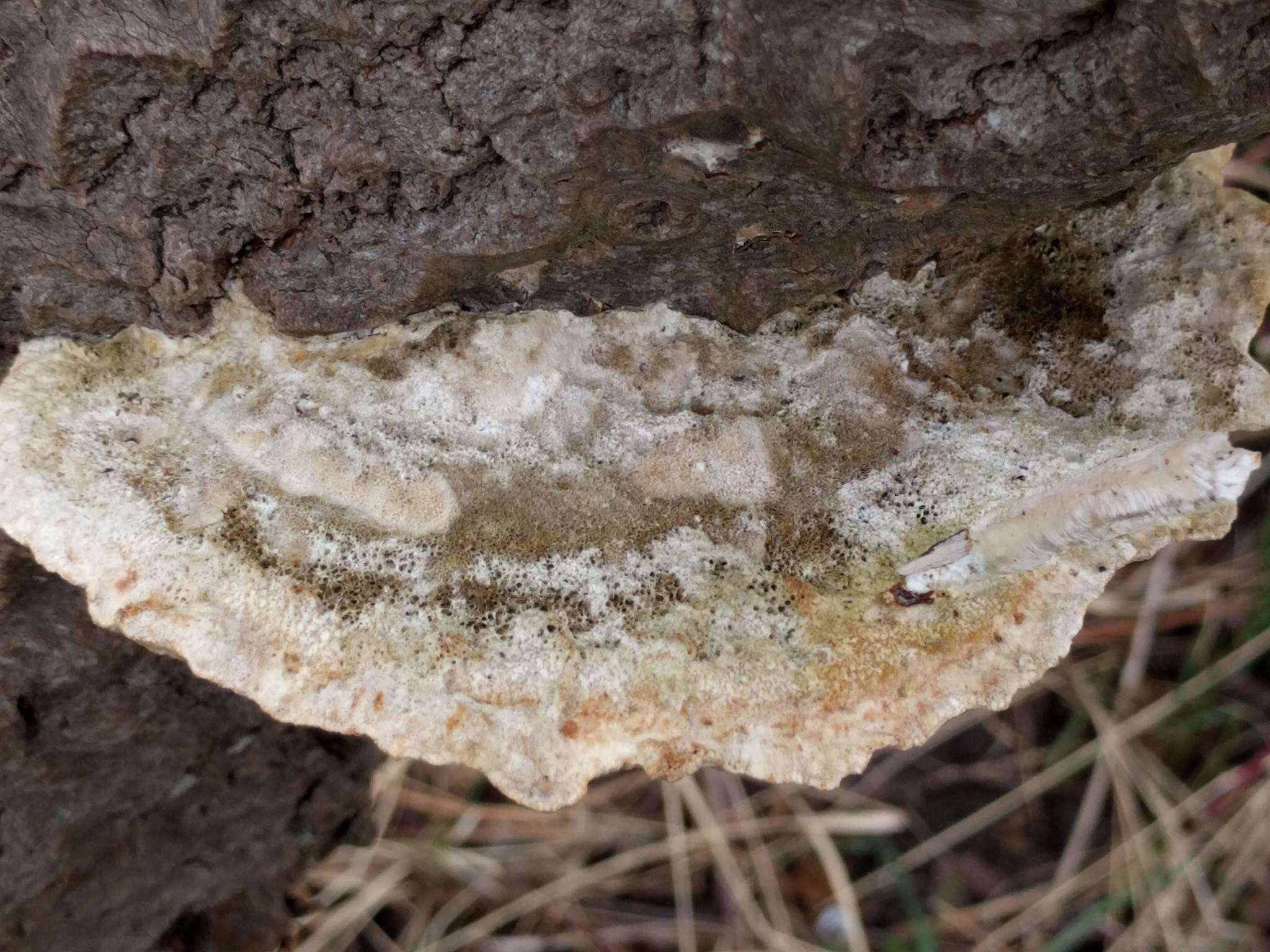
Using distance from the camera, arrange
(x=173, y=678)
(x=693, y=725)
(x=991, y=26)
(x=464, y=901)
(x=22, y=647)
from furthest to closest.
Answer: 1. (x=464, y=901)
2. (x=173, y=678)
3. (x=22, y=647)
4. (x=693, y=725)
5. (x=991, y=26)

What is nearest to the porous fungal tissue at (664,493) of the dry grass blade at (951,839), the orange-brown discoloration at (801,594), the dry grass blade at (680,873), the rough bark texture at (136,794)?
the orange-brown discoloration at (801,594)

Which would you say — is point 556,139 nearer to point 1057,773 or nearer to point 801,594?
point 801,594

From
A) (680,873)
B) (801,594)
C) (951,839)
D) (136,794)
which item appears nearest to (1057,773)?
A: (951,839)

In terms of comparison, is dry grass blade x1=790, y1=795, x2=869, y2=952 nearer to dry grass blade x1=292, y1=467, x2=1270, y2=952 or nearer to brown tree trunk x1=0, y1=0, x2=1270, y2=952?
dry grass blade x1=292, y1=467, x2=1270, y2=952

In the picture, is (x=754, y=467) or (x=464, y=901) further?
(x=464, y=901)

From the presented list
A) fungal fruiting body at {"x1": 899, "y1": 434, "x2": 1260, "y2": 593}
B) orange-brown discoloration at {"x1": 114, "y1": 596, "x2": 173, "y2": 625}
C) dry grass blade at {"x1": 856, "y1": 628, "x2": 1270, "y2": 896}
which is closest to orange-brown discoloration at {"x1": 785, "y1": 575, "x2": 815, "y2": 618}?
fungal fruiting body at {"x1": 899, "y1": 434, "x2": 1260, "y2": 593}

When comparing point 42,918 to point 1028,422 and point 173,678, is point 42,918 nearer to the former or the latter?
point 173,678

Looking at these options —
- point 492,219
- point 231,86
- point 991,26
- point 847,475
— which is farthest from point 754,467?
point 231,86
